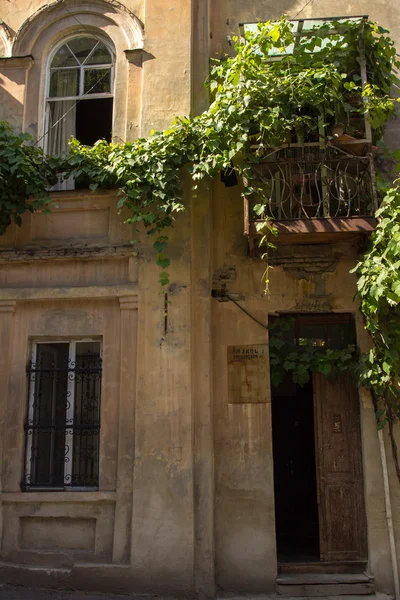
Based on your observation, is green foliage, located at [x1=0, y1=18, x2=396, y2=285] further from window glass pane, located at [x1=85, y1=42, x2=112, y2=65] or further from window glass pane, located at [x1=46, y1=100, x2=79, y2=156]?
window glass pane, located at [x1=85, y1=42, x2=112, y2=65]

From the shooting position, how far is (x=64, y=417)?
22.3 ft

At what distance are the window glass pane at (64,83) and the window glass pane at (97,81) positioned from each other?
0.51 ft

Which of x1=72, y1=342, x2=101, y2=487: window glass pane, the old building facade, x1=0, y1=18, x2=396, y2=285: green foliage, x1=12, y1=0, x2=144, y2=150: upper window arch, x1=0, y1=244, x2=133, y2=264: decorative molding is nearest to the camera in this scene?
the old building facade

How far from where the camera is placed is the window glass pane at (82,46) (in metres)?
7.98

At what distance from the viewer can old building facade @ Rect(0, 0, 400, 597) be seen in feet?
20.3

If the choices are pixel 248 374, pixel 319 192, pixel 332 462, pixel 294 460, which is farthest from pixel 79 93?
pixel 294 460

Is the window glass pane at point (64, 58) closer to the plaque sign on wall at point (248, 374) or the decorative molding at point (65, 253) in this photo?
the decorative molding at point (65, 253)

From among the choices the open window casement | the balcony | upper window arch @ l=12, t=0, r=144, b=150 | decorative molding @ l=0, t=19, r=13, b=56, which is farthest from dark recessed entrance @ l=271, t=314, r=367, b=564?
decorative molding @ l=0, t=19, r=13, b=56

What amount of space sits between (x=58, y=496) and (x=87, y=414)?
3.20 ft

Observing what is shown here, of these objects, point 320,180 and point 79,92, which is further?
point 79,92

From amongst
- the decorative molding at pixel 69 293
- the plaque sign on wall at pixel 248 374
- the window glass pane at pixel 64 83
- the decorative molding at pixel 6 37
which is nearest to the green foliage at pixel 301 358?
the plaque sign on wall at pixel 248 374

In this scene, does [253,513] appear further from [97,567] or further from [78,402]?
[78,402]

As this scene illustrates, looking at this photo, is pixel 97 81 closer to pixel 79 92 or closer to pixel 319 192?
pixel 79 92

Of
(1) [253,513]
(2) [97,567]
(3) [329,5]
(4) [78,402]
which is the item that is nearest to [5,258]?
(4) [78,402]
